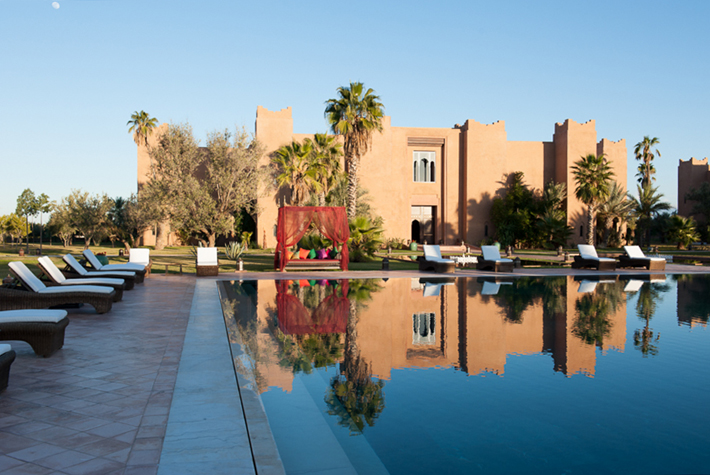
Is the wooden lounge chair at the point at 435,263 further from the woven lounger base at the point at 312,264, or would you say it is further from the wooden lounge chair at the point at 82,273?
the wooden lounge chair at the point at 82,273

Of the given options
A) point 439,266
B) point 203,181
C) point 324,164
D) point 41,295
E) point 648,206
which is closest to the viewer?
point 41,295

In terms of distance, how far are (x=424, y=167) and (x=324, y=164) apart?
28.2 feet

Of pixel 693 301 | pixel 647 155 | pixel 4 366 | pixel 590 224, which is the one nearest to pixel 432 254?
pixel 693 301

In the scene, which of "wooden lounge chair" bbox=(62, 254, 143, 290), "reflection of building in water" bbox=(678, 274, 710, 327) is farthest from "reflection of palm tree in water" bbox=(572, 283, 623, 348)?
"wooden lounge chair" bbox=(62, 254, 143, 290)

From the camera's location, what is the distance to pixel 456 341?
5.89 metres

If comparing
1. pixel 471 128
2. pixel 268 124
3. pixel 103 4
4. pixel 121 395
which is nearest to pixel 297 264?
pixel 103 4

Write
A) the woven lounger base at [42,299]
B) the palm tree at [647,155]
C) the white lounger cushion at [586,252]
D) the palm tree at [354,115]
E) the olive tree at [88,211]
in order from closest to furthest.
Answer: the woven lounger base at [42,299] → the white lounger cushion at [586,252] → the palm tree at [354,115] → the olive tree at [88,211] → the palm tree at [647,155]

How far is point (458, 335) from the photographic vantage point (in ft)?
20.5

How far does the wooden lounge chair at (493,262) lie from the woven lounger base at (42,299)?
Answer: 11809mm

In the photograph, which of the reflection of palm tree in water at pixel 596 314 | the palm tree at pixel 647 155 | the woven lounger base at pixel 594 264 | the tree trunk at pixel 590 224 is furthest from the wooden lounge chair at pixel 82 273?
the palm tree at pixel 647 155

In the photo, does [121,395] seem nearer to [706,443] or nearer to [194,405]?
[194,405]

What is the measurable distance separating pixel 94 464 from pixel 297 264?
13.5 m

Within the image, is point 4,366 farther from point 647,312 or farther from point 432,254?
point 432,254

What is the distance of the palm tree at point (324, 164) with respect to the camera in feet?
87.1
